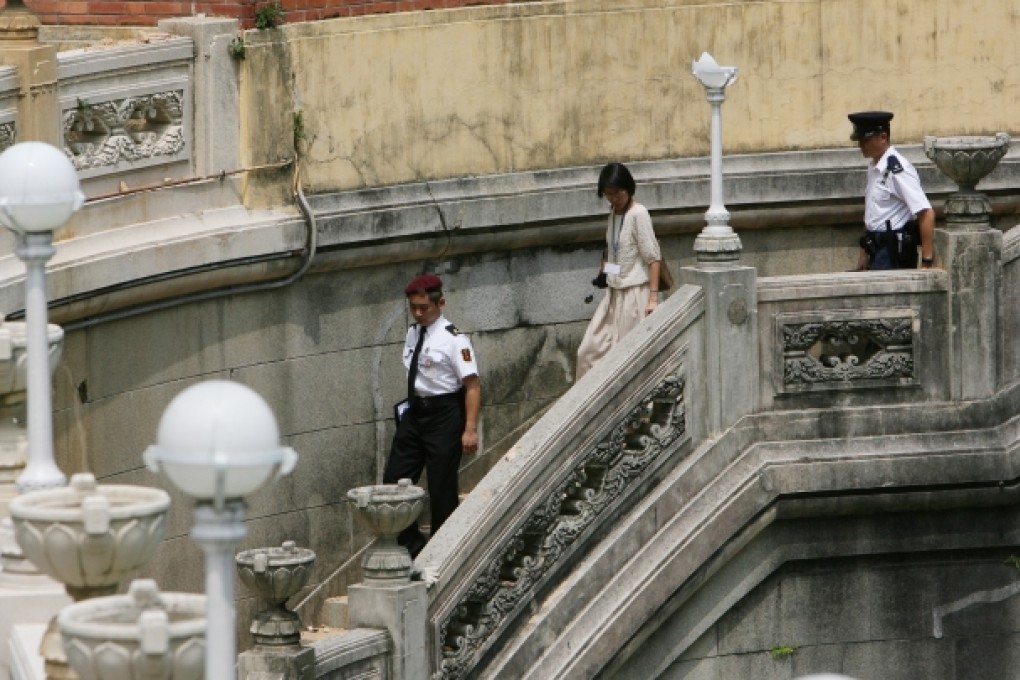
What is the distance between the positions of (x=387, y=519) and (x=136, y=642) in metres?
4.98

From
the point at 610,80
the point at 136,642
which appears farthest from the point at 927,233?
the point at 136,642

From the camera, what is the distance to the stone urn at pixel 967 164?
15297mm

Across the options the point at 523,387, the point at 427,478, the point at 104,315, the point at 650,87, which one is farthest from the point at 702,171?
the point at 104,315

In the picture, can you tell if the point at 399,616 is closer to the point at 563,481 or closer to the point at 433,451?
the point at 563,481

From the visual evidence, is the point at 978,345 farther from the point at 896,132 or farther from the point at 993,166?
the point at 896,132

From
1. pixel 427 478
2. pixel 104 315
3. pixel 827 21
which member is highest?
pixel 827 21

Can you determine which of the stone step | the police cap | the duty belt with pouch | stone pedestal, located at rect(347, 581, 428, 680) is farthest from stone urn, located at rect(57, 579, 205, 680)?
the duty belt with pouch

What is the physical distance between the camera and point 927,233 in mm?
15516

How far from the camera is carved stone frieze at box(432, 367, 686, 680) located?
13883mm

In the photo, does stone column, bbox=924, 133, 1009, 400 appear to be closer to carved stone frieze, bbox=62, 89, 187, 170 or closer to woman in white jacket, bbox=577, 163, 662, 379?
woman in white jacket, bbox=577, 163, 662, 379

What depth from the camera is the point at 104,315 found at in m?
14.7

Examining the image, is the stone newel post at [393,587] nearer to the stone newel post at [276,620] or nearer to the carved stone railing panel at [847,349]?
the stone newel post at [276,620]

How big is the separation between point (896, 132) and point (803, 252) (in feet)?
3.05

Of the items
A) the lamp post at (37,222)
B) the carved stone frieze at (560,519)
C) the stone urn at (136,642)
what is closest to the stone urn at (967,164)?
the carved stone frieze at (560,519)
